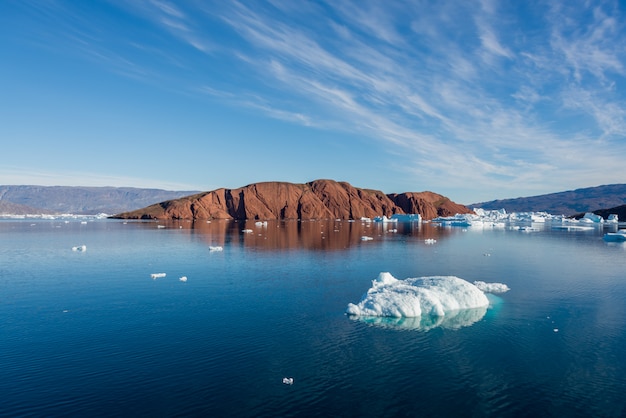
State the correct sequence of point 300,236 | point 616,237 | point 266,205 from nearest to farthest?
point 616,237 < point 300,236 < point 266,205

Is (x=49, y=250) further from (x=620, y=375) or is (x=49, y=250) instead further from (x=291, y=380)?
(x=620, y=375)

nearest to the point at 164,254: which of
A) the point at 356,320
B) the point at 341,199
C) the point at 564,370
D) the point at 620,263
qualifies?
the point at 356,320

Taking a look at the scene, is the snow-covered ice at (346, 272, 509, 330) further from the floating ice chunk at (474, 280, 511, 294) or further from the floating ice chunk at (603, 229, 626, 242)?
the floating ice chunk at (603, 229, 626, 242)

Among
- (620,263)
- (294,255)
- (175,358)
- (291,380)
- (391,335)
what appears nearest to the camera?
(291,380)

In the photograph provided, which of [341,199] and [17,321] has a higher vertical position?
[341,199]

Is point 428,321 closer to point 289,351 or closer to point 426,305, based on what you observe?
point 426,305

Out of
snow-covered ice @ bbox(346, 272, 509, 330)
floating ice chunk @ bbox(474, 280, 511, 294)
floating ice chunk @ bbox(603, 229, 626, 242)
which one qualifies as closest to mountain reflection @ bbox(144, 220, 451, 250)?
floating ice chunk @ bbox(603, 229, 626, 242)

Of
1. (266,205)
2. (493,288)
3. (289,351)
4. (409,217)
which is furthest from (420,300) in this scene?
(266,205)
